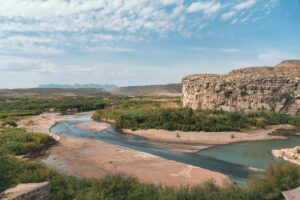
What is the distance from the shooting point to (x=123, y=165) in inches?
1187

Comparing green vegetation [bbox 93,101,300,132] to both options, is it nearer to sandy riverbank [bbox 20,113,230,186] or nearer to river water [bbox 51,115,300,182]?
river water [bbox 51,115,300,182]

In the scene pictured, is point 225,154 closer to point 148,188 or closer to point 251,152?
point 251,152

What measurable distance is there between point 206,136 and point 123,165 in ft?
63.4

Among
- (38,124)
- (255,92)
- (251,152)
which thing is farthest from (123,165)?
(255,92)

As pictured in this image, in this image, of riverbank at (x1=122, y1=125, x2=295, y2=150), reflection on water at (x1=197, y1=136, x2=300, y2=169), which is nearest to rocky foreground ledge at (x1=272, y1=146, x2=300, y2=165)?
reflection on water at (x1=197, y1=136, x2=300, y2=169)

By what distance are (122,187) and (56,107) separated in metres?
85.5

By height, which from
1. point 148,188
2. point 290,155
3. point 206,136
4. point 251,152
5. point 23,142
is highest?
point 148,188

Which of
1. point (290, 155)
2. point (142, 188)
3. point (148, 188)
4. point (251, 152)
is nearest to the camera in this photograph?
point (142, 188)

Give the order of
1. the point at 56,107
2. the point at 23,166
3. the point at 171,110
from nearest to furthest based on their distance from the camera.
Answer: the point at 23,166
the point at 171,110
the point at 56,107

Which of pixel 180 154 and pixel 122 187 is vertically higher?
pixel 122 187

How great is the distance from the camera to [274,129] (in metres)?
52.8

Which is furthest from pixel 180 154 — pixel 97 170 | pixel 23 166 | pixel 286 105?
pixel 286 105

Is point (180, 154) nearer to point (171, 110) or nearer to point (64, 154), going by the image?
point (64, 154)

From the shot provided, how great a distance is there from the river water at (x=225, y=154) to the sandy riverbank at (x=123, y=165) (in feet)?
7.83
